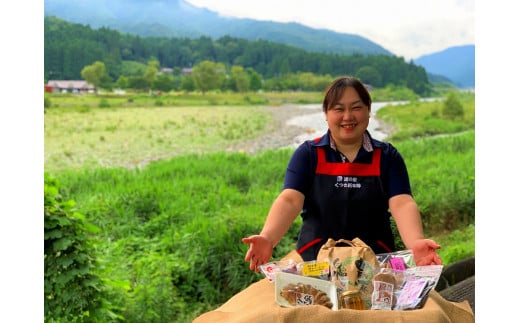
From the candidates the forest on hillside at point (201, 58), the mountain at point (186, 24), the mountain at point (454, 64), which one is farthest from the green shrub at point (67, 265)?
the mountain at point (454, 64)

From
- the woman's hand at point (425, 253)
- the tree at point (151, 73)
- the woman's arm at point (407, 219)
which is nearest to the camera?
the woman's hand at point (425, 253)

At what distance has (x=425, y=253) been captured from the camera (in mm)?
1412

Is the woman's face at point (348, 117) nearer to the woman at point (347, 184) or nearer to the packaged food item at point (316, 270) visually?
the woman at point (347, 184)

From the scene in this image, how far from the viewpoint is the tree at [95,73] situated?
5.08 meters

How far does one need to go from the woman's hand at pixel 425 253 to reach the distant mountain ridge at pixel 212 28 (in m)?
3.74

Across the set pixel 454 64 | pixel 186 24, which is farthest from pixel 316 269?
pixel 454 64

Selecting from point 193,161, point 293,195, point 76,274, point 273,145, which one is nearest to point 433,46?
point 273,145

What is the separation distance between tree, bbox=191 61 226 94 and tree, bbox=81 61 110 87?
72cm

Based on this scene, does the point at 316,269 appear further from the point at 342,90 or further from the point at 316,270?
the point at 342,90

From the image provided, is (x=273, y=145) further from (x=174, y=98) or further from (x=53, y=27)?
(x=53, y=27)

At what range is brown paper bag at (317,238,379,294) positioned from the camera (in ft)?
4.27

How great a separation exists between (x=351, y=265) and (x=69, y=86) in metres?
4.23

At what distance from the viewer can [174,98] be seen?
5262 mm

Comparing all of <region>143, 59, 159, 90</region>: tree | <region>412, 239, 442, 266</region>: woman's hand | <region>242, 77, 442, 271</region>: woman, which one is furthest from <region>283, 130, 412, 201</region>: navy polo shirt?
<region>143, 59, 159, 90</region>: tree
